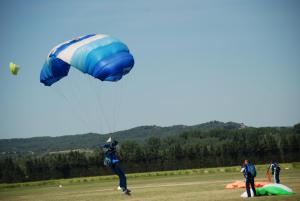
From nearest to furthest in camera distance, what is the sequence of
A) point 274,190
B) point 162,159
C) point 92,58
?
point 92,58 → point 274,190 → point 162,159

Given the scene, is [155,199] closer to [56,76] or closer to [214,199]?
[214,199]

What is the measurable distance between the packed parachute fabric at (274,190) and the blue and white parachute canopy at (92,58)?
8128 mm

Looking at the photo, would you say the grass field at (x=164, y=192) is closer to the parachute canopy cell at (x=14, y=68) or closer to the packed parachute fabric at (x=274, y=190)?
the packed parachute fabric at (x=274, y=190)

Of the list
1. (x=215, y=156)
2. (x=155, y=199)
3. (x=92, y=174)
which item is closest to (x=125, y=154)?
(x=92, y=174)

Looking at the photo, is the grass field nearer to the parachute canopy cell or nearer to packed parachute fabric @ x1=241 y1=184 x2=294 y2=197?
packed parachute fabric @ x1=241 y1=184 x2=294 y2=197

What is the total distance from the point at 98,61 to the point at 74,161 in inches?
2841

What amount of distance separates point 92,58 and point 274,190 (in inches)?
397

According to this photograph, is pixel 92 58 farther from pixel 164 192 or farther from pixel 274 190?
pixel 164 192

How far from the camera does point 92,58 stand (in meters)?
26.7

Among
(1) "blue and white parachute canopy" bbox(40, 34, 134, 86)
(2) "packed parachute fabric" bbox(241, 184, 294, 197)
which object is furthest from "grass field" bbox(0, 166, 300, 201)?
(1) "blue and white parachute canopy" bbox(40, 34, 134, 86)

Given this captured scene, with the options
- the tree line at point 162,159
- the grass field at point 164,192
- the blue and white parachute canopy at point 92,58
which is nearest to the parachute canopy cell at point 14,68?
the blue and white parachute canopy at point 92,58

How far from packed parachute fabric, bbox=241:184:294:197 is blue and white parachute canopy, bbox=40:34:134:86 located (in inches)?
320

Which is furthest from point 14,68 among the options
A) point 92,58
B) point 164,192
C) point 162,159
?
point 162,159

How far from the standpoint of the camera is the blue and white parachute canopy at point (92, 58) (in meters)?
26.4
